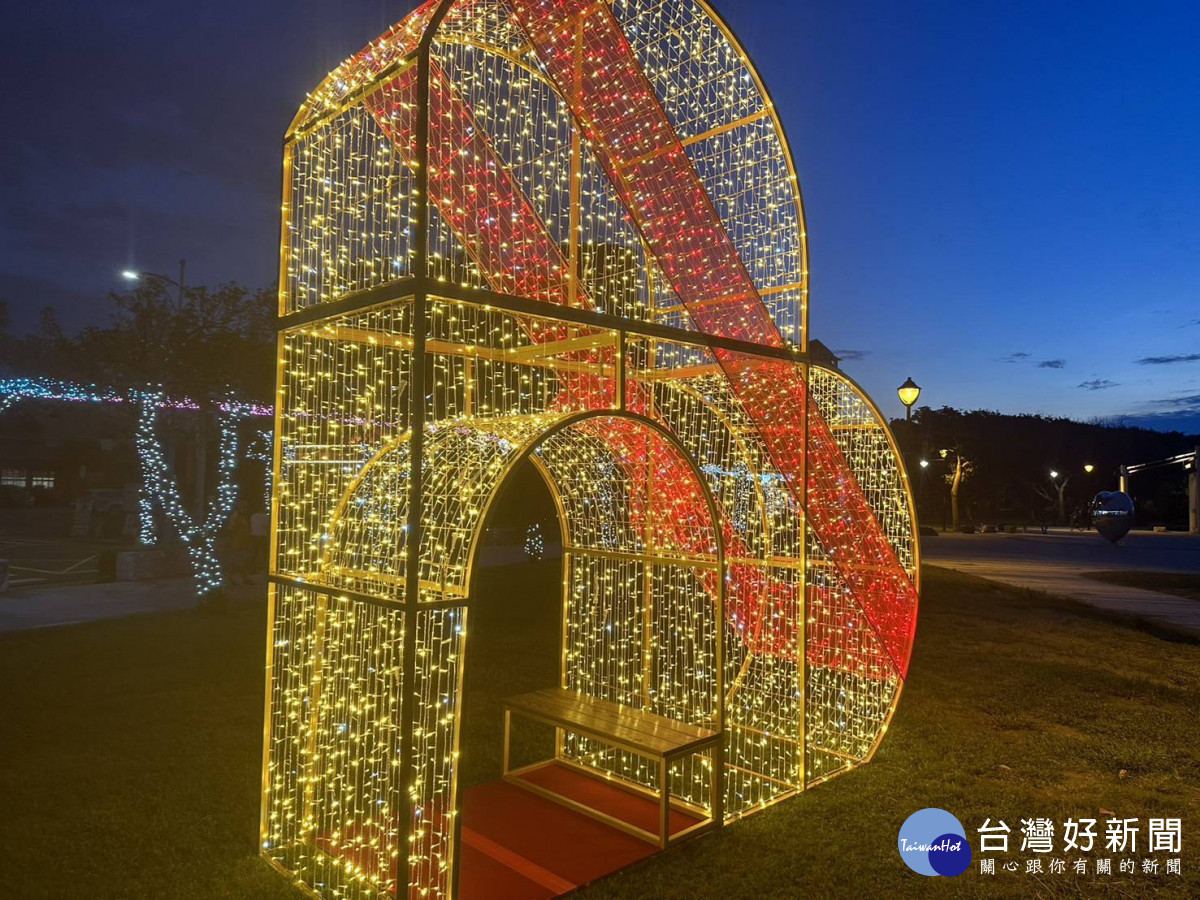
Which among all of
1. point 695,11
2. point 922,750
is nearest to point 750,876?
point 922,750

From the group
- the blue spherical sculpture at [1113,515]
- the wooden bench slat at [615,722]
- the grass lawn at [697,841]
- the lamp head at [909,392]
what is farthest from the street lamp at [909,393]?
the blue spherical sculpture at [1113,515]

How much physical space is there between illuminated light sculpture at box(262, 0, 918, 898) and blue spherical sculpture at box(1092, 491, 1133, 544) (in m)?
26.1

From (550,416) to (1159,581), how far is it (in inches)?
722

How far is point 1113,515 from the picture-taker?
91.1 ft

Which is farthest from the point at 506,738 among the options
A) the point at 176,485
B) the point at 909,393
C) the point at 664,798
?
the point at 909,393

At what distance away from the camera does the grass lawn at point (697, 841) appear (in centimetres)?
427

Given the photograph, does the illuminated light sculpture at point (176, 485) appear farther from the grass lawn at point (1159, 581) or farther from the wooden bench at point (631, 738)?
the grass lawn at point (1159, 581)

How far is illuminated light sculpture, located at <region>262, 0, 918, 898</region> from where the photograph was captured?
3.86m

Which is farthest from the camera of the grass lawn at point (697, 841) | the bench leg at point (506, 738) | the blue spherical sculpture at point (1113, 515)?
the blue spherical sculpture at point (1113, 515)

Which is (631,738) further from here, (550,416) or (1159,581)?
(1159,581)

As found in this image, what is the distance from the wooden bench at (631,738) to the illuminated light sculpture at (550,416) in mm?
257

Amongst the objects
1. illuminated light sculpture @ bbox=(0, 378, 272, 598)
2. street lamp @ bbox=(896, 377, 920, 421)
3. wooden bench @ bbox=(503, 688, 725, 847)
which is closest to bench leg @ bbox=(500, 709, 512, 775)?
wooden bench @ bbox=(503, 688, 725, 847)

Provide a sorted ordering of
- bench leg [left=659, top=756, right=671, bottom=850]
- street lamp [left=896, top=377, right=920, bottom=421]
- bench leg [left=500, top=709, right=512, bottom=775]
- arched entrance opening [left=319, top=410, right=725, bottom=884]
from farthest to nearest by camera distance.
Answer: street lamp [left=896, top=377, right=920, bottom=421], bench leg [left=500, top=709, right=512, bottom=775], bench leg [left=659, top=756, right=671, bottom=850], arched entrance opening [left=319, top=410, right=725, bottom=884]

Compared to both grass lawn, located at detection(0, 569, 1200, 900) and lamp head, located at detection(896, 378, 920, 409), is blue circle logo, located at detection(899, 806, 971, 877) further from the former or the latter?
lamp head, located at detection(896, 378, 920, 409)
